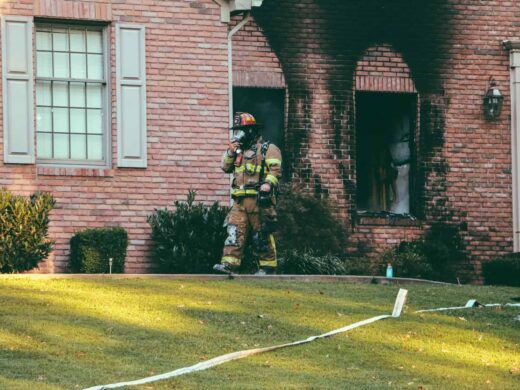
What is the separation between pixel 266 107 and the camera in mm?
22312

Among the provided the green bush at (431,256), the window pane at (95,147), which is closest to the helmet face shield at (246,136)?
the window pane at (95,147)

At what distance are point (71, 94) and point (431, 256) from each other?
20.0 ft

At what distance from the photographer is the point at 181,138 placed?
2100 centimetres

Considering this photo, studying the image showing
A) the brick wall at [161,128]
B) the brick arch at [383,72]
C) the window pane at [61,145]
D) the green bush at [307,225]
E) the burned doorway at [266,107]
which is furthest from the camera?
the brick arch at [383,72]

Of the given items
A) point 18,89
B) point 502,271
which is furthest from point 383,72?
point 18,89

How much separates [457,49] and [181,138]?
200 inches

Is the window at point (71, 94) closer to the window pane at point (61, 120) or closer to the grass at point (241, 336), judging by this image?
the window pane at point (61, 120)

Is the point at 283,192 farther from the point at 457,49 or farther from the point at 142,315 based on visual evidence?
the point at 142,315

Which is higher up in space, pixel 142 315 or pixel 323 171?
pixel 323 171

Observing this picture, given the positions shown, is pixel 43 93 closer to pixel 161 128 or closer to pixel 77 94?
pixel 77 94

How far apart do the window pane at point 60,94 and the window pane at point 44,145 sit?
47 centimetres

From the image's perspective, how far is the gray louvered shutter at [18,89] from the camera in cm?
2009

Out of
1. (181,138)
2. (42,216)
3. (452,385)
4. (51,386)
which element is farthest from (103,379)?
(181,138)

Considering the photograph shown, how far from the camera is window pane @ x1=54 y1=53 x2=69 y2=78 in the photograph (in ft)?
68.0
